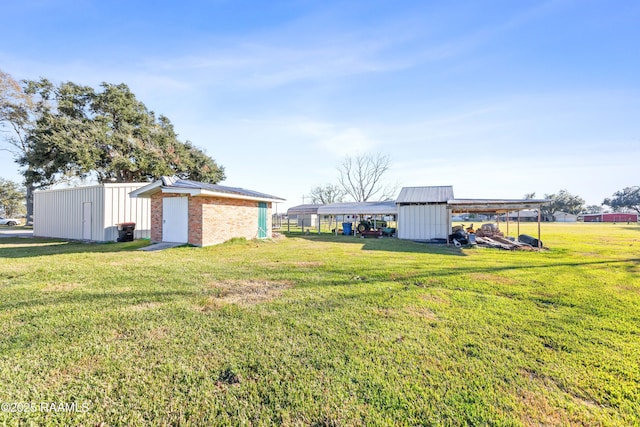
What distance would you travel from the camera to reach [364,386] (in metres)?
2.21

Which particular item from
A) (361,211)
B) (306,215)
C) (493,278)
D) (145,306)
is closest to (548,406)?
(493,278)

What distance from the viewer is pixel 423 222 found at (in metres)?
15.5

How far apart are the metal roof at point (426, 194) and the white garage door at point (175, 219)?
11.6 metres

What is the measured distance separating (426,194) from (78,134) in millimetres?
25576

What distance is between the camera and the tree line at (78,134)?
766 inches

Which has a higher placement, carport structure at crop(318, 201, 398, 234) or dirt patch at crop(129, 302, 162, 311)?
carport structure at crop(318, 201, 398, 234)

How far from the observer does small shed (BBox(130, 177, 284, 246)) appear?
10680mm

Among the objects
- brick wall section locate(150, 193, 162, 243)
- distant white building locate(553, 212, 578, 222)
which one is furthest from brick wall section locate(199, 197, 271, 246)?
distant white building locate(553, 212, 578, 222)

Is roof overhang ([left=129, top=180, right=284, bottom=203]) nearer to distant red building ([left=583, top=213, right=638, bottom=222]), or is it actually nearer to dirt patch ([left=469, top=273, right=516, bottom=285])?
dirt patch ([left=469, top=273, right=516, bottom=285])

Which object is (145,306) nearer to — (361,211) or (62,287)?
(62,287)

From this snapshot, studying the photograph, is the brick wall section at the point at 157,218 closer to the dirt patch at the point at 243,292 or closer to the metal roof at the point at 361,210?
the dirt patch at the point at 243,292

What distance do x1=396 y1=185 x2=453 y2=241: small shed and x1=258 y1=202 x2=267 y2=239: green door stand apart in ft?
26.3

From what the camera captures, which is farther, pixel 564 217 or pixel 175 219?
pixel 564 217

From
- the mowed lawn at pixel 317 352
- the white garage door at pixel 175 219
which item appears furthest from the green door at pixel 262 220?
the mowed lawn at pixel 317 352
